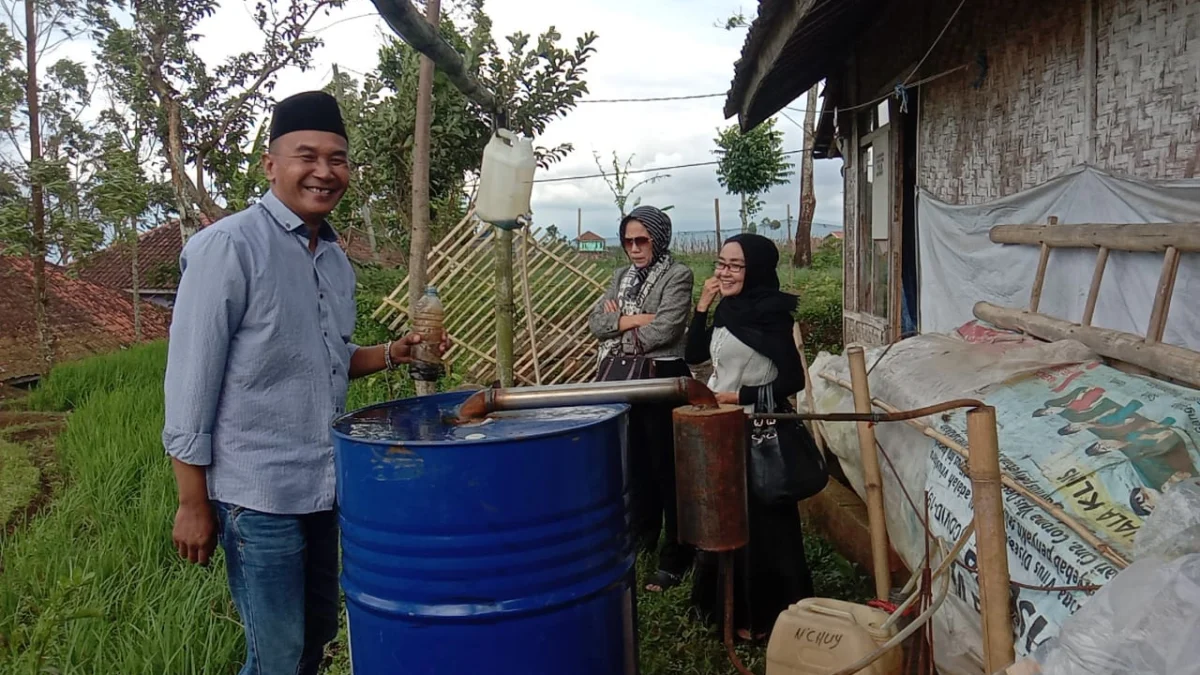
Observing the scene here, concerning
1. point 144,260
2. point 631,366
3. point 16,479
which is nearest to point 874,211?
point 631,366

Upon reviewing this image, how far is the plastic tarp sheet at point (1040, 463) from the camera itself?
5.49 feet

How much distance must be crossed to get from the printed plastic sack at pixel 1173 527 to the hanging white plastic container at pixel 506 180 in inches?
105

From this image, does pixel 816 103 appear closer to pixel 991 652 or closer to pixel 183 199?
pixel 183 199

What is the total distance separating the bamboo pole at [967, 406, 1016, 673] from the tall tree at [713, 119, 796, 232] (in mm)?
17004

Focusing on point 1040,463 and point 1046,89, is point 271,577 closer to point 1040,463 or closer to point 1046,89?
point 1040,463

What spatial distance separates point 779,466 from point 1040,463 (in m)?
0.89

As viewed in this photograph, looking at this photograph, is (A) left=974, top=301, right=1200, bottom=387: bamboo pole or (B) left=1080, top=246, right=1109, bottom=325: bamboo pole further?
(B) left=1080, top=246, right=1109, bottom=325: bamboo pole

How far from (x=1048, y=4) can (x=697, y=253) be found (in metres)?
23.2

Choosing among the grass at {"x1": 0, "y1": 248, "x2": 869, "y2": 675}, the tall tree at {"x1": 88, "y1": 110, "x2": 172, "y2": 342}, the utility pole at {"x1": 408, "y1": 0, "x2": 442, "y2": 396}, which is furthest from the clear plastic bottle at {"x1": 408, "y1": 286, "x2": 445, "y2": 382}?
the tall tree at {"x1": 88, "y1": 110, "x2": 172, "y2": 342}

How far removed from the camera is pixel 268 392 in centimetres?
187

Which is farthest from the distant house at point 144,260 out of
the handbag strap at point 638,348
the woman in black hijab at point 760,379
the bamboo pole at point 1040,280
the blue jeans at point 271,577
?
the blue jeans at point 271,577

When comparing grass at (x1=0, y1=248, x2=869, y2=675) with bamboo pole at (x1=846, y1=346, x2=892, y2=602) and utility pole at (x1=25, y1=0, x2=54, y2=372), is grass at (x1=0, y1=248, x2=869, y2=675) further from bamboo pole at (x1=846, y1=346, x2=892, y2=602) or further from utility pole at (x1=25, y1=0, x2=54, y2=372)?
utility pole at (x1=25, y1=0, x2=54, y2=372)

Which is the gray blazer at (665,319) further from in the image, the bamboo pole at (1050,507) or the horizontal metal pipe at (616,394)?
the horizontal metal pipe at (616,394)

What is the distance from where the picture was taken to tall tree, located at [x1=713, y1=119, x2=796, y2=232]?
707 inches
